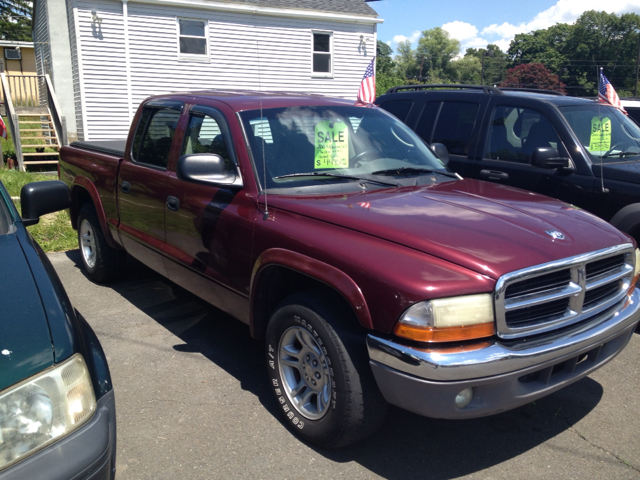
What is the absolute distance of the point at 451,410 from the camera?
95.3 inches

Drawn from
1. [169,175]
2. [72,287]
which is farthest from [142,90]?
[169,175]

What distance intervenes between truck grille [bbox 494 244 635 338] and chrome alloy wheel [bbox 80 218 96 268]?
14.2ft

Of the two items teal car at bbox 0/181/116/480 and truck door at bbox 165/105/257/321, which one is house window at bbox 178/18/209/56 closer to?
truck door at bbox 165/105/257/321

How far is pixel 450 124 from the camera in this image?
20.0 feet

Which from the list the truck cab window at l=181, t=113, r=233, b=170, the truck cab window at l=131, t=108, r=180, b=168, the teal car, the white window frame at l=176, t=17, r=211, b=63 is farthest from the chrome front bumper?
the white window frame at l=176, t=17, r=211, b=63

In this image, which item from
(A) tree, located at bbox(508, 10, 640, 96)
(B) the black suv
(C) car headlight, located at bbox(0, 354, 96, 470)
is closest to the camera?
(C) car headlight, located at bbox(0, 354, 96, 470)

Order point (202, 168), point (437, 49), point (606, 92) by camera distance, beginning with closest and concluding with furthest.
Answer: point (202, 168) < point (606, 92) < point (437, 49)

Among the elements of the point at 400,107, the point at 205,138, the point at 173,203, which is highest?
the point at 400,107

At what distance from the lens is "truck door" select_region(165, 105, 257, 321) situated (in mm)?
3375

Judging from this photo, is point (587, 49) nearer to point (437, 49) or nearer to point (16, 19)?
point (437, 49)

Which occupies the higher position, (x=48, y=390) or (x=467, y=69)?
(x=467, y=69)

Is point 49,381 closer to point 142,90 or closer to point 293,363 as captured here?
point 293,363

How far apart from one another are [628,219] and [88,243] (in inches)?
199

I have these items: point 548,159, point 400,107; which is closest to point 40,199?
point 548,159
